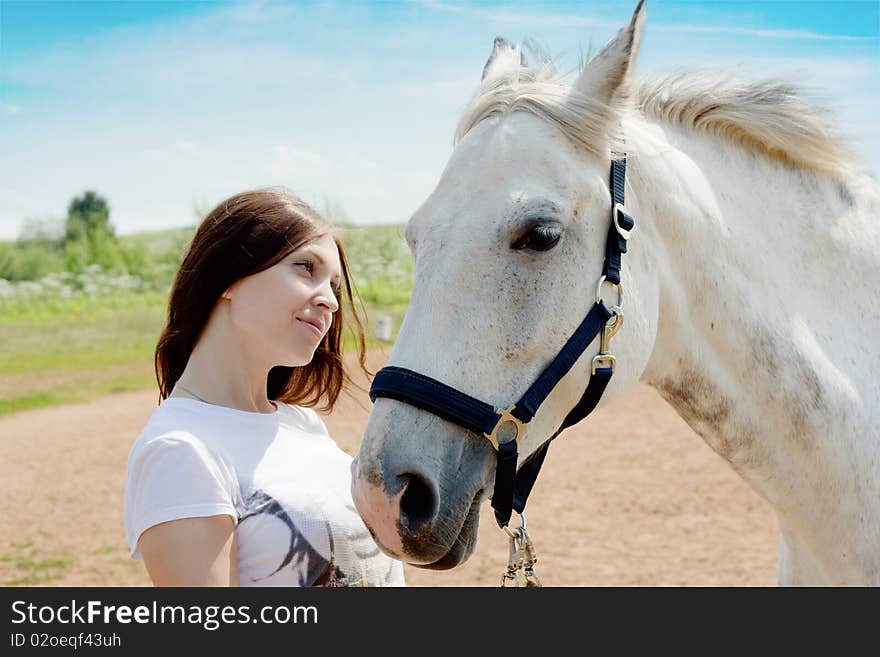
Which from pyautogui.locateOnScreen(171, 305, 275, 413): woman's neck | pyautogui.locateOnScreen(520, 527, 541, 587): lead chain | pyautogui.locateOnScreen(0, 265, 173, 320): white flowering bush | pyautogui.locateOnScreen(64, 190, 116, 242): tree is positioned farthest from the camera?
pyautogui.locateOnScreen(64, 190, 116, 242): tree

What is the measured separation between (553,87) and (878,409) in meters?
1.27

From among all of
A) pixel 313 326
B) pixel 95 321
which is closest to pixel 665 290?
pixel 313 326

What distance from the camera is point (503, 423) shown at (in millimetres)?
1961

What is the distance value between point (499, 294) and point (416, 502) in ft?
1.72

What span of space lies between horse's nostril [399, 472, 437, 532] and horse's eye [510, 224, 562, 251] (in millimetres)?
602

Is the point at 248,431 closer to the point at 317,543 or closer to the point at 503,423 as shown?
the point at 317,543

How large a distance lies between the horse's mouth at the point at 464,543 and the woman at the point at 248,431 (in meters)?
0.31

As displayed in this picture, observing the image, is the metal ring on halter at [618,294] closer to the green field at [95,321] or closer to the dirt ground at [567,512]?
the dirt ground at [567,512]

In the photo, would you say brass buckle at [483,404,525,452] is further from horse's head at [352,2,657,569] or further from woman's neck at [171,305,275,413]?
woman's neck at [171,305,275,413]

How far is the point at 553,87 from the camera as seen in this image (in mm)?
2207

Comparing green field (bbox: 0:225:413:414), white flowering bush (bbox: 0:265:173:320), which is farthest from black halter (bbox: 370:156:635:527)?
white flowering bush (bbox: 0:265:173:320)

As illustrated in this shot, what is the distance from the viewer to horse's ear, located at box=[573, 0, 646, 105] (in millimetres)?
2070

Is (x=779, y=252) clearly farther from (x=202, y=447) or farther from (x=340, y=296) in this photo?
(x=202, y=447)

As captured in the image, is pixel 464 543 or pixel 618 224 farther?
pixel 618 224
